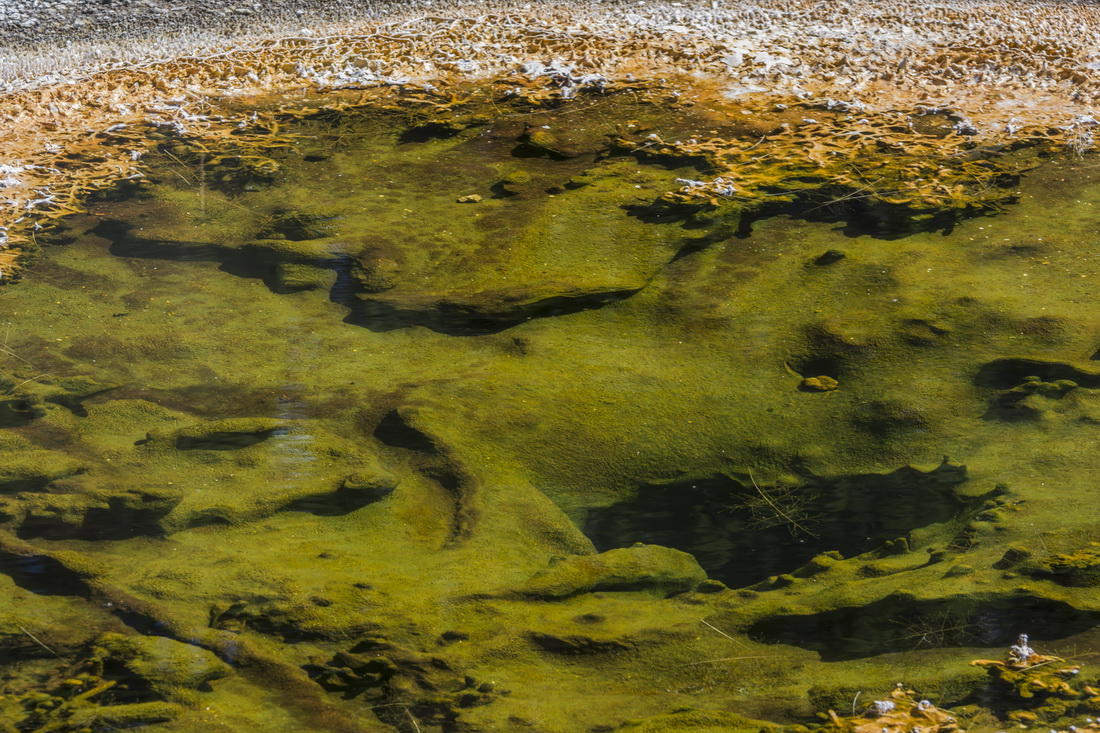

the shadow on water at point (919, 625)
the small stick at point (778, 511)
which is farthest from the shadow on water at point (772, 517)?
the shadow on water at point (919, 625)

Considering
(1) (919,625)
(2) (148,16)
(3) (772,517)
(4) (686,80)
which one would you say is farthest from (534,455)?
(2) (148,16)

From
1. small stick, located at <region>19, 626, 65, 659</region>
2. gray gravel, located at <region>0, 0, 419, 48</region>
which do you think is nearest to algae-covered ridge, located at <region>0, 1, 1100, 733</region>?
small stick, located at <region>19, 626, 65, 659</region>

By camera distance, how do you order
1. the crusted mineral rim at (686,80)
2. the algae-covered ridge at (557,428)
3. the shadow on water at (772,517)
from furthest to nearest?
the crusted mineral rim at (686,80)
the shadow on water at (772,517)
the algae-covered ridge at (557,428)

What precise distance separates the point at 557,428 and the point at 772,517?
559 millimetres

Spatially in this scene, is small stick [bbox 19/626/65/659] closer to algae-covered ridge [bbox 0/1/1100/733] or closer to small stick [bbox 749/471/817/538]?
algae-covered ridge [bbox 0/1/1100/733]

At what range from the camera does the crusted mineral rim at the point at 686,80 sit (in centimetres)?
317

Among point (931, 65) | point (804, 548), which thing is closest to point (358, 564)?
point (804, 548)

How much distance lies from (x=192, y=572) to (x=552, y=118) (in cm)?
247

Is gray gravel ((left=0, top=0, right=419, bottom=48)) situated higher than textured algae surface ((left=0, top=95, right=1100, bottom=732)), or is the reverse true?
gray gravel ((left=0, top=0, right=419, bottom=48))

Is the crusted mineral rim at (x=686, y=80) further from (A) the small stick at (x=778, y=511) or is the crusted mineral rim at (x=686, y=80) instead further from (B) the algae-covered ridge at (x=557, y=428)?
(A) the small stick at (x=778, y=511)

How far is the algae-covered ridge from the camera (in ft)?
5.07

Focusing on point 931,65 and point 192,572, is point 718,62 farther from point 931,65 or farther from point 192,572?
point 192,572

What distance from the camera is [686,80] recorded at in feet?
12.8

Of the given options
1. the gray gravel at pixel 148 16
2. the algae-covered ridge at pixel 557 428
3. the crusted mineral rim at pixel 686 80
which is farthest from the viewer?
the gray gravel at pixel 148 16
